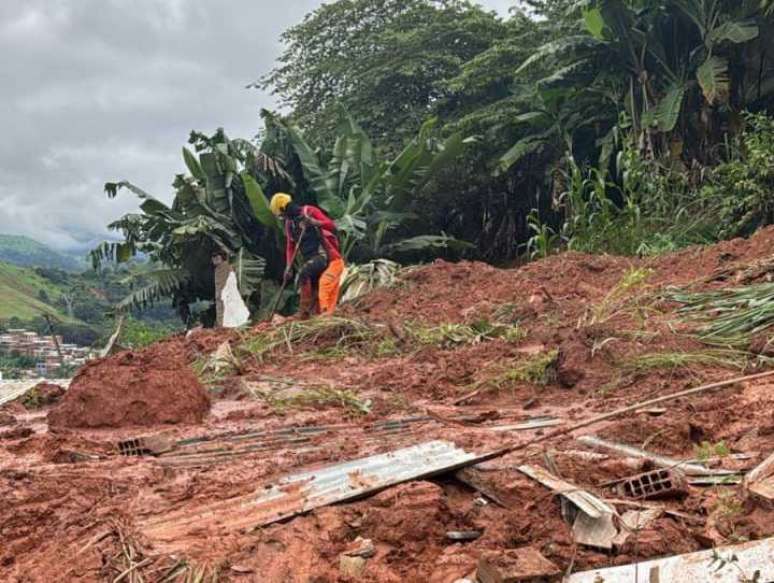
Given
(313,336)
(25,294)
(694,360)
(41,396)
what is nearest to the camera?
(694,360)

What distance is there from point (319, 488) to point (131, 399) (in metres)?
2.31

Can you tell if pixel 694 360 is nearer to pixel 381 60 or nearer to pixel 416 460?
pixel 416 460

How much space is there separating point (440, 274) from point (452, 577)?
7573 millimetres

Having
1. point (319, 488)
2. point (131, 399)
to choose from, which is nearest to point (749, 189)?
point (131, 399)

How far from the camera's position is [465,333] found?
6723 mm

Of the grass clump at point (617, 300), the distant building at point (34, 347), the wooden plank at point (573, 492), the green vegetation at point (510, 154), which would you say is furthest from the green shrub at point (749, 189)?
the distant building at point (34, 347)

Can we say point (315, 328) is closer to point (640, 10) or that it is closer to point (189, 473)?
point (189, 473)

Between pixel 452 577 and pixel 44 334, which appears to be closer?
pixel 452 577

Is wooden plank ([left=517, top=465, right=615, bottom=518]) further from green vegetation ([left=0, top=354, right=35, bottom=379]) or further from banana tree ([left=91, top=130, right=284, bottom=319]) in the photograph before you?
green vegetation ([left=0, top=354, right=35, bottom=379])

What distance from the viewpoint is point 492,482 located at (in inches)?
111

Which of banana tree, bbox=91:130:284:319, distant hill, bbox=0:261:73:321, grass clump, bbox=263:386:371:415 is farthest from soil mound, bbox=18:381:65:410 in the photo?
distant hill, bbox=0:261:73:321

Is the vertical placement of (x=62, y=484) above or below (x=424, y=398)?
above

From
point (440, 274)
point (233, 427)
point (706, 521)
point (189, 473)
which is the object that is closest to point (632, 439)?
point (706, 521)

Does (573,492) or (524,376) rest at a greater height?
(573,492)
